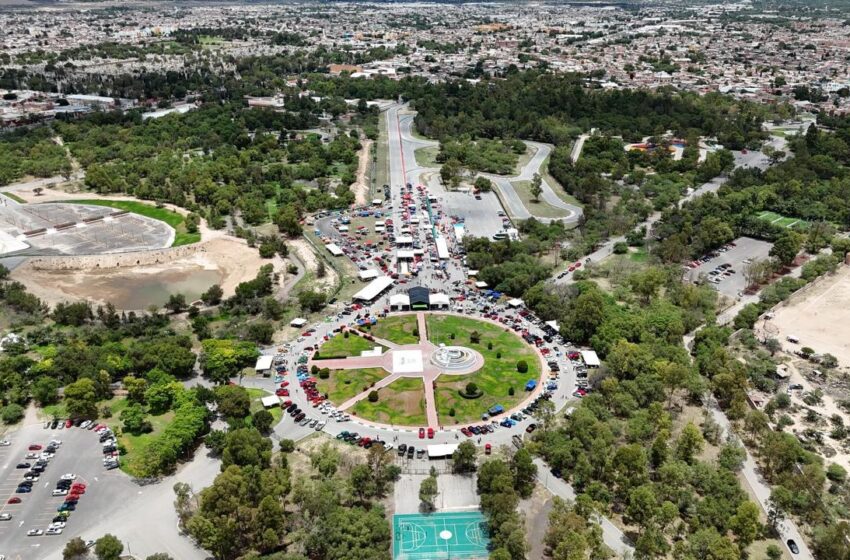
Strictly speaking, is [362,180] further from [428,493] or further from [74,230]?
[428,493]

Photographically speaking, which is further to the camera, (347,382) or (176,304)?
(176,304)

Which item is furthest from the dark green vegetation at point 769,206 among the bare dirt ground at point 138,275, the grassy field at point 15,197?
the grassy field at point 15,197

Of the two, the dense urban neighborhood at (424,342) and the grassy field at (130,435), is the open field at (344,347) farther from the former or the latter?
the grassy field at (130,435)

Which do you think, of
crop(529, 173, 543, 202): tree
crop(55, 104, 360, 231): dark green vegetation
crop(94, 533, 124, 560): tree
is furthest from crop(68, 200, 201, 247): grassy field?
crop(94, 533, 124, 560): tree

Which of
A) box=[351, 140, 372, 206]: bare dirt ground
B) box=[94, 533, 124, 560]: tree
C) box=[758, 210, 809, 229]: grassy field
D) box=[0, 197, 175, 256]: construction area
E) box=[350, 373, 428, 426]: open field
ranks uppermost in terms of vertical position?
box=[94, 533, 124, 560]: tree

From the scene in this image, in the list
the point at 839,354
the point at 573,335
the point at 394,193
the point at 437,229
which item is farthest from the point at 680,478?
the point at 394,193

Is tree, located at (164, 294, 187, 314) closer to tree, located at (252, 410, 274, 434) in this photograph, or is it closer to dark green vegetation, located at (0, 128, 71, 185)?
tree, located at (252, 410, 274, 434)

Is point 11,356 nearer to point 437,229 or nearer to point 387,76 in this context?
point 437,229

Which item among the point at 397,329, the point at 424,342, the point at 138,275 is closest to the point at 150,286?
the point at 138,275
